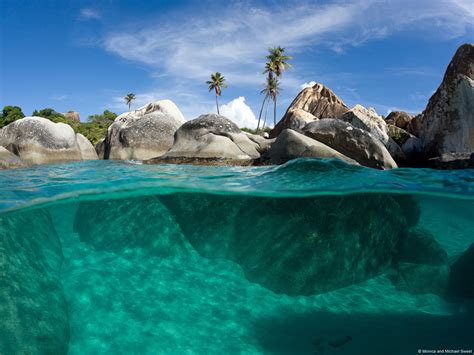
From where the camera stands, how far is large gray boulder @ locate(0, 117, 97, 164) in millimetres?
14828

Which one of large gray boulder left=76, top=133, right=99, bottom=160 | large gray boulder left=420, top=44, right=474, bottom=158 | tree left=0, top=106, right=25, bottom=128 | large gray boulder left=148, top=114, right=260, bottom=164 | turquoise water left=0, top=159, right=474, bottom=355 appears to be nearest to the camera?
turquoise water left=0, top=159, right=474, bottom=355

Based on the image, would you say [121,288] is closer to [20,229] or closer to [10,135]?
[20,229]

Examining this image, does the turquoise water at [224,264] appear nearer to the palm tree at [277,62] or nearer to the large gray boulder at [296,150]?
the large gray boulder at [296,150]

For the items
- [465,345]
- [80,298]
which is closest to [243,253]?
[80,298]

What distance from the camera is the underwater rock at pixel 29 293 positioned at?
394 centimetres

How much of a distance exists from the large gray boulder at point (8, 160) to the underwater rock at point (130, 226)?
784 cm

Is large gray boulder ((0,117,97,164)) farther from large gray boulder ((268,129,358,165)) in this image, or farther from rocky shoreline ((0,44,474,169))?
large gray boulder ((268,129,358,165))

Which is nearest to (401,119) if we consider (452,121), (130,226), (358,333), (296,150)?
(452,121)

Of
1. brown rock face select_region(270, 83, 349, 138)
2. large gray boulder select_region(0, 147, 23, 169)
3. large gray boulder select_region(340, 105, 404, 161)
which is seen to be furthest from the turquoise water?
brown rock face select_region(270, 83, 349, 138)

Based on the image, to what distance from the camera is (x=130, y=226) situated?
678 centimetres

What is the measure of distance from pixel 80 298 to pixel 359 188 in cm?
569

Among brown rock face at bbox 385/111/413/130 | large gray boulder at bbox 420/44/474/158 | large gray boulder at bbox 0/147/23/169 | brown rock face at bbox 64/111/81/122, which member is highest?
brown rock face at bbox 64/111/81/122

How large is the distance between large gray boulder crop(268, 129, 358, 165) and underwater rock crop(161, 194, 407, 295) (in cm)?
292

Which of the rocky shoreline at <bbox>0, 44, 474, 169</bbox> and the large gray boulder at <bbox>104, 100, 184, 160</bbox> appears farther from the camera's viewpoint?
the large gray boulder at <bbox>104, 100, 184, 160</bbox>
